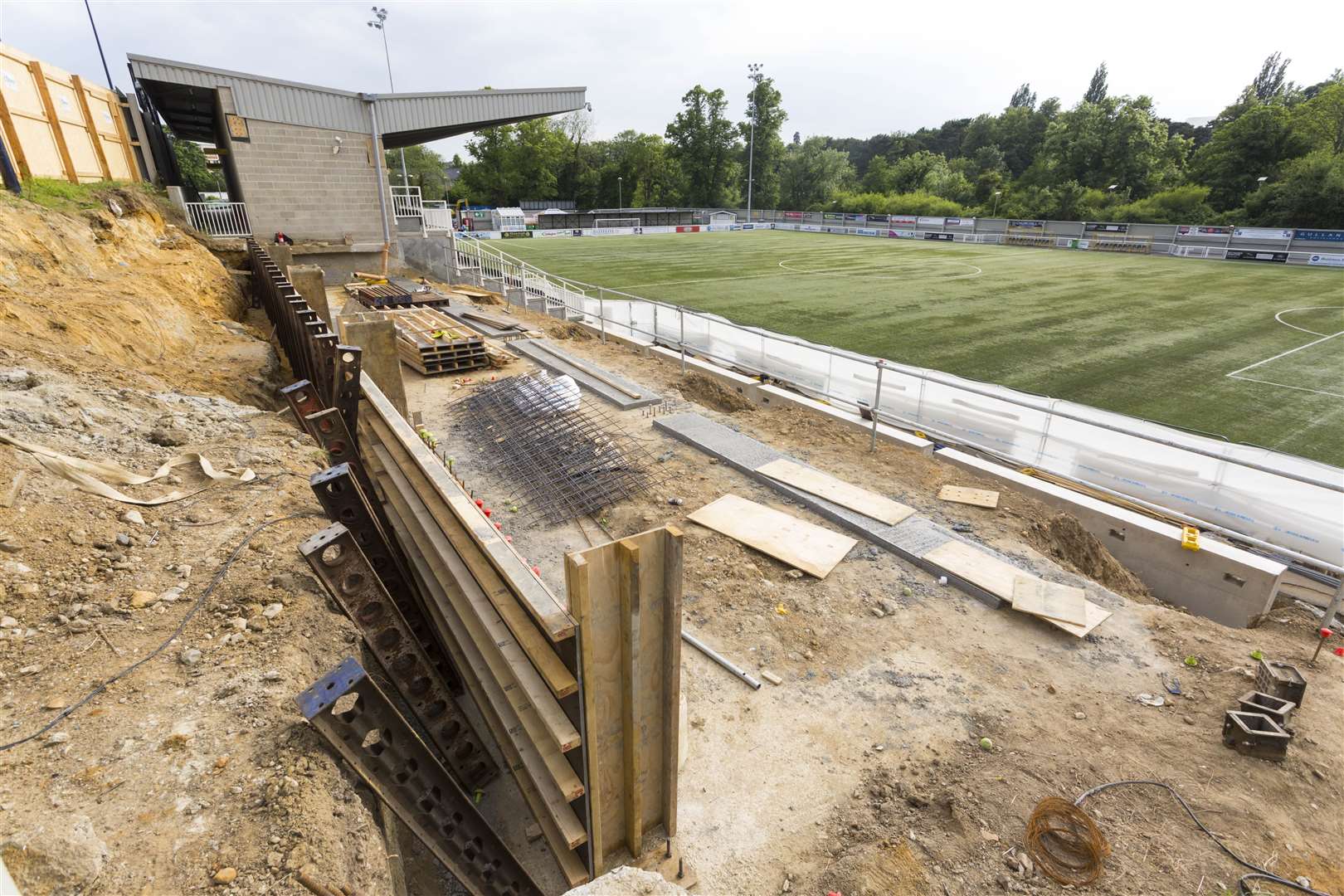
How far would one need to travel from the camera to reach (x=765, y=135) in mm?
89375

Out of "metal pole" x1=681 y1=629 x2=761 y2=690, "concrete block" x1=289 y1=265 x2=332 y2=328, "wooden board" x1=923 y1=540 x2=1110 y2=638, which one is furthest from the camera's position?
"concrete block" x1=289 y1=265 x2=332 y2=328

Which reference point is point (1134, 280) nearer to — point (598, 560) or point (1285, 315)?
point (1285, 315)

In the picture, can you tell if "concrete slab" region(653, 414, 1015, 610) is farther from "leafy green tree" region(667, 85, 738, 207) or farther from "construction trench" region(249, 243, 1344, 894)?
"leafy green tree" region(667, 85, 738, 207)

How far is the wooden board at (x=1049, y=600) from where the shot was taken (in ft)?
20.1

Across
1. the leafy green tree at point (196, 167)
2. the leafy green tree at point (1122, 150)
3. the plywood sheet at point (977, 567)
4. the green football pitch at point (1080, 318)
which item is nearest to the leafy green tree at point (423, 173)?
the leafy green tree at point (196, 167)

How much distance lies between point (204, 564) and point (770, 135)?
98.3 metres

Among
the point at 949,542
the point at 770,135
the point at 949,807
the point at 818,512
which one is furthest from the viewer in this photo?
the point at 770,135

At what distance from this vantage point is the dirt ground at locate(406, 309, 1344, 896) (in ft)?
13.0

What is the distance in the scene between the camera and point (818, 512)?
8.09 meters

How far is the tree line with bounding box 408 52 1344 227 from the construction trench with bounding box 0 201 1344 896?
6217cm

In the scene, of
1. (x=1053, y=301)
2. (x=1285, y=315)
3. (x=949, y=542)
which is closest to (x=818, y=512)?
(x=949, y=542)

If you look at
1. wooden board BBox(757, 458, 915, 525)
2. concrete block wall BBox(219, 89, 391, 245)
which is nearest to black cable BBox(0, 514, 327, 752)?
wooden board BBox(757, 458, 915, 525)

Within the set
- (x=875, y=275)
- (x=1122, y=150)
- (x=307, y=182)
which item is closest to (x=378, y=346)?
(x=307, y=182)

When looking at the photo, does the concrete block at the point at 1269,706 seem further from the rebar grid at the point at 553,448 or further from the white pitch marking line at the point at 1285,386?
the white pitch marking line at the point at 1285,386
